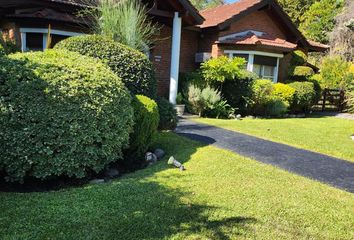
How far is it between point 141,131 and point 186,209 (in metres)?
2.39

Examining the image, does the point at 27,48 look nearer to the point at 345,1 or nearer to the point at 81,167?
the point at 81,167

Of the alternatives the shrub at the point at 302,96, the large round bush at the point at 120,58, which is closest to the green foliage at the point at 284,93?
the shrub at the point at 302,96

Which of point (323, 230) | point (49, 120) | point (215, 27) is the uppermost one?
point (215, 27)

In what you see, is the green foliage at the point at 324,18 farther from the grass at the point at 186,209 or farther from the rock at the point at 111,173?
the rock at the point at 111,173

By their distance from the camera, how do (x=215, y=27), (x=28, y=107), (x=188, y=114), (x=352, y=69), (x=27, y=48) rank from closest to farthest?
1. (x=28, y=107)
2. (x=27, y=48)
3. (x=188, y=114)
4. (x=215, y=27)
5. (x=352, y=69)

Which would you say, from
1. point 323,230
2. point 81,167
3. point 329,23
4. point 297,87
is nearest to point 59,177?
point 81,167

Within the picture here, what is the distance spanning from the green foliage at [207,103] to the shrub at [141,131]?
633 cm

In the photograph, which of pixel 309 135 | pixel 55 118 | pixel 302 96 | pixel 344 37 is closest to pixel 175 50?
pixel 309 135

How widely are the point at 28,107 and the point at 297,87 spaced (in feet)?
44.5

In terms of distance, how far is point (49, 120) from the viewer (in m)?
4.87

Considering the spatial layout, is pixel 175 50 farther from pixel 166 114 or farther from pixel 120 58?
pixel 120 58

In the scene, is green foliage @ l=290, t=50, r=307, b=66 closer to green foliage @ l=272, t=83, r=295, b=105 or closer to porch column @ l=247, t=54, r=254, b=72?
porch column @ l=247, t=54, r=254, b=72

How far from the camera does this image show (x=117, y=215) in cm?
405

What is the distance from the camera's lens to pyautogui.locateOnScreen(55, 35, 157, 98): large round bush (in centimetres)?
717
